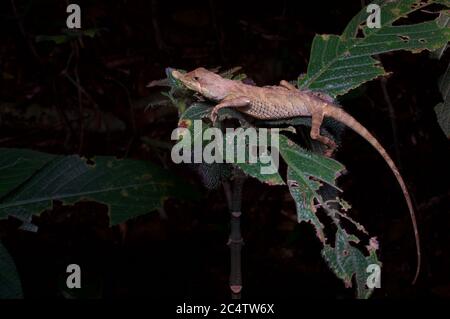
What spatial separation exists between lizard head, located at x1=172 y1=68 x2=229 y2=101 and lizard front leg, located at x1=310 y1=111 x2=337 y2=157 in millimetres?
293

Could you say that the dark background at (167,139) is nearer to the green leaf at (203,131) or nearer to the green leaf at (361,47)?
the green leaf at (361,47)

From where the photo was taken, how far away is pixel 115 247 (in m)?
3.28

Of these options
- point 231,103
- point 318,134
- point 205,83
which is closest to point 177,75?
point 205,83

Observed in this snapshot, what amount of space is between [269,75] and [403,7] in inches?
92.6

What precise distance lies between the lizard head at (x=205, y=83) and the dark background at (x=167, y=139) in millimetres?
926

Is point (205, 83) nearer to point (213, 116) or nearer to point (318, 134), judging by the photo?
point (213, 116)

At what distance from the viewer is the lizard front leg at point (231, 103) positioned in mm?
1556

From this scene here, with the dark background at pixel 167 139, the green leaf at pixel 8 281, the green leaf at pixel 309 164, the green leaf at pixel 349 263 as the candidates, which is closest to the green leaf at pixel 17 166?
the green leaf at pixel 8 281

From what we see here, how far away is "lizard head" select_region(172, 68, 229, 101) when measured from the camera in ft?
5.56

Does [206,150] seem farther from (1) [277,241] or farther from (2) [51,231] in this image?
(2) [51,231]

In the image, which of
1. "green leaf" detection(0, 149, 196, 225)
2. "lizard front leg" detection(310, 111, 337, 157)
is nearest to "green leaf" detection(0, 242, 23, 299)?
"green leaf" detection(0, 149, 196, 225)

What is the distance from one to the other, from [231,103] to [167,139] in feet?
7.49

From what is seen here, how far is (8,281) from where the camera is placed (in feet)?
5.68

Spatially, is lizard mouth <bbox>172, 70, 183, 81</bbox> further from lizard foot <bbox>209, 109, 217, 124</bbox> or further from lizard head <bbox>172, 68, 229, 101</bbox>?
lizard foot <bbox>209, 109, 217, 124</bbox>
